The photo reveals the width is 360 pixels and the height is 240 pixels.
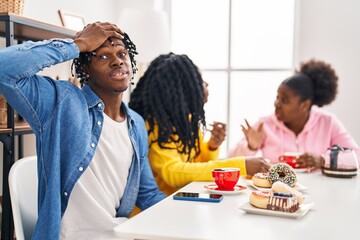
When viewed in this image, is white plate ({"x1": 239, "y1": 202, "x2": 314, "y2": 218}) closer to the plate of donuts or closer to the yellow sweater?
the plate of donuts

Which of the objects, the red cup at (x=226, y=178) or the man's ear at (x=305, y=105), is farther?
the man's ear at (x=305, y=105)

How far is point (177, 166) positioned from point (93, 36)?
1.81 feet

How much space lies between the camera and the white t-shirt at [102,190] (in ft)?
4.10

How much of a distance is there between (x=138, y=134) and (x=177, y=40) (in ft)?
7.18

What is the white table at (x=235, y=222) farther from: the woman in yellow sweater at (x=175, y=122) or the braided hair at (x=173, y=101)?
the braided hair at (x=173, y=101)

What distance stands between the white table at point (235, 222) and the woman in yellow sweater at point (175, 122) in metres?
0.28

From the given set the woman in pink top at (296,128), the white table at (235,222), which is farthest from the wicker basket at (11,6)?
the woman in pink top at (296,128)

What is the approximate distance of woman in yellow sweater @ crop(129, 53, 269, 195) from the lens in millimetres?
1527

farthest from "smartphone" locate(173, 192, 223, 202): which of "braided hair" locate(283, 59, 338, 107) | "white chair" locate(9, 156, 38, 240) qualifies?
"braided hair" locate(283, 59, 338, 107)

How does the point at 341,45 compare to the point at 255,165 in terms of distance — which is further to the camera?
the point at 341,45

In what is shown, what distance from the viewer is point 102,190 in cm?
130

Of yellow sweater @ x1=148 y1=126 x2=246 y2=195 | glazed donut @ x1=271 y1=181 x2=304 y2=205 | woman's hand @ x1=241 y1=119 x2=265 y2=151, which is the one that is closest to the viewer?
glazed donut @ x1=271 y1=181 x2=304 y2=205

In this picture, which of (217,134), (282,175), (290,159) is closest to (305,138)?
(290,159)

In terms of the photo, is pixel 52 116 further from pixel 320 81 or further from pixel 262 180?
pixel 320 81
